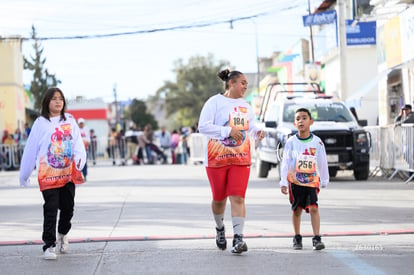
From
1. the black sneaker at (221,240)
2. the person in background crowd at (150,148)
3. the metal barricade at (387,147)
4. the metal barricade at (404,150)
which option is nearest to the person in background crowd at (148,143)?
the person in background crowd at (150,148)

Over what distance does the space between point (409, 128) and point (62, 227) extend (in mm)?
11575

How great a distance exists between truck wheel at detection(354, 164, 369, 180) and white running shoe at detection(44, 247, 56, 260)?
41.8ft

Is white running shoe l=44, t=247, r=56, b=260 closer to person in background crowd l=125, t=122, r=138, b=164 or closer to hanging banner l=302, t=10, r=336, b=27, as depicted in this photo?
hanging banner l=302, t=10, r=336, b=27

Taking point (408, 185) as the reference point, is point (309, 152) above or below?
above

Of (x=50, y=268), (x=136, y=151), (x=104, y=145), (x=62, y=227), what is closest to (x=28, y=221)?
(x=62, y=227)

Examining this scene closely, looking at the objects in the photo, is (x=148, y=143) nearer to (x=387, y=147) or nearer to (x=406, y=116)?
(x=387, y=147)

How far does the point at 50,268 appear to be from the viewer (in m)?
8.12

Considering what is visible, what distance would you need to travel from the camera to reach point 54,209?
8852mm

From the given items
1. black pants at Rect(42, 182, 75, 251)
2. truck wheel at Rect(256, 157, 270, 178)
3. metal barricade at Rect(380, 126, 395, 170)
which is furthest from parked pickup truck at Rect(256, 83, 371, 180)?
black pants at Rect(42, 182, 75, 251)

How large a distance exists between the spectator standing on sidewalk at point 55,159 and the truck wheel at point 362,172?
40.2 feet

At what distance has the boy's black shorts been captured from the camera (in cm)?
914

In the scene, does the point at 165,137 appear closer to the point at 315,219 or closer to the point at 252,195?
the point at 252,195

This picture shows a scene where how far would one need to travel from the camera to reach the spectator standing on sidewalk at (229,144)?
8.90 m

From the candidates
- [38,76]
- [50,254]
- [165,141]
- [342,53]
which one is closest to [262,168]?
[342,53]
